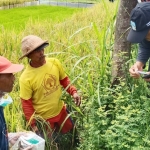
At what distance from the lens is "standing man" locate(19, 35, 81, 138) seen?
229cm

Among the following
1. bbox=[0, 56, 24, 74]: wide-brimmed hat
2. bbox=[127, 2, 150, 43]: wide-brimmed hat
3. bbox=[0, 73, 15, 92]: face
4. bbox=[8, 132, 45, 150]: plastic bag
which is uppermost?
bbox=[127, 2, 150, 43]: wide-brimmed hat

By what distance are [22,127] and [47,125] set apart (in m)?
0.17

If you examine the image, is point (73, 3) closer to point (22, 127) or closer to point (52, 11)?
point (52, 11)

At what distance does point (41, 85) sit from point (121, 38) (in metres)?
0.65

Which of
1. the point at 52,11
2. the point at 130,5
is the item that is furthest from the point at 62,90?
the point at 52,11

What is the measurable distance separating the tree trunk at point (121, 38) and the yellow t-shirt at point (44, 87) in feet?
1.29

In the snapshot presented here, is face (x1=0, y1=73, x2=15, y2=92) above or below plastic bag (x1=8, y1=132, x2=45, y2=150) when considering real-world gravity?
above

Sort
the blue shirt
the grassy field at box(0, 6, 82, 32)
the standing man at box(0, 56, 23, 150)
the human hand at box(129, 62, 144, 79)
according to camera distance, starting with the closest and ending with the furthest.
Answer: the standing man at box(0, 56, 23, 150) → the human hand at box(129, 62, 144, 79) → the blue shirt → the grassy field at box(0, 6, 82, 32)

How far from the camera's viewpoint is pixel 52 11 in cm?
1177

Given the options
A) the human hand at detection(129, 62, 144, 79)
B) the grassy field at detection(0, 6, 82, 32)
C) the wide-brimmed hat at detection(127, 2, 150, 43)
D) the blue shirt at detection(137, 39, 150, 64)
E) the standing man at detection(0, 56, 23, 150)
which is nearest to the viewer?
the standing man at detection(0, 56, 23, 150)

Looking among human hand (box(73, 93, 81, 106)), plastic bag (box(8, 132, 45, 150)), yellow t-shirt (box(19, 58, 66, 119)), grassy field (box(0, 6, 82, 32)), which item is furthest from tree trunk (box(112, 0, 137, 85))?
grassy field (box(0, 6, 82, 32))

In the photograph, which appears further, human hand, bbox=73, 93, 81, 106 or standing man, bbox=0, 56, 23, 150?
human hand, bbox=73, 93, 81, 106

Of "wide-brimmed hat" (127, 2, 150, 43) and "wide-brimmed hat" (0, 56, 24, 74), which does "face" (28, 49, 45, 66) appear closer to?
"wide-brimmed hat" (0, 56, 24, 74)

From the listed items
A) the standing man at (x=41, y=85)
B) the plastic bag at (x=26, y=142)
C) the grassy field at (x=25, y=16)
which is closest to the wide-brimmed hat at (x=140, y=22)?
the standing man at (x=41, y=85)
